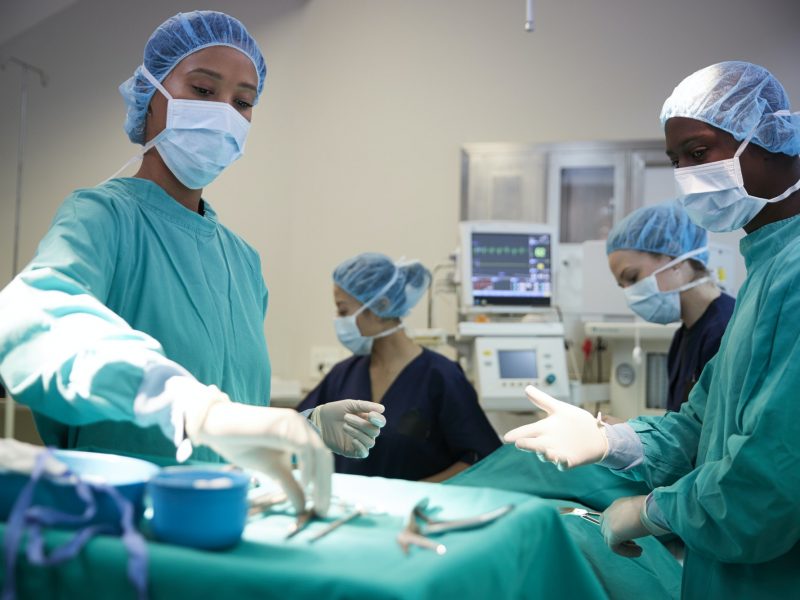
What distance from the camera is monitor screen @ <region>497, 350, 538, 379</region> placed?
3.44 m

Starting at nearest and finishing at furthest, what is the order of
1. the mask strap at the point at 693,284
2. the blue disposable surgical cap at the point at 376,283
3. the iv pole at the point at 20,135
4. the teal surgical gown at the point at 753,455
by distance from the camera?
1. the teal surgical gown at the point at 753,455
2. the mask strap at the point at 693,284
3. the blue disposable surgical cap at the point at 376,283
4. the iv pole at the point at 20,135

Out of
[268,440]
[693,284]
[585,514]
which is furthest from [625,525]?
[693,284]

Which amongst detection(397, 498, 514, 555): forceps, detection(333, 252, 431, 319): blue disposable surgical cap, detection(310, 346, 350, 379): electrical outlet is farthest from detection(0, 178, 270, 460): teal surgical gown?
detection(310, 346, 350, 379): electrical outlet

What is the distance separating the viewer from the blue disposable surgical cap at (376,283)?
119 inches

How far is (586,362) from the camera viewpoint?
445 cm

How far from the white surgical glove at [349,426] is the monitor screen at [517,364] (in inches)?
79.1

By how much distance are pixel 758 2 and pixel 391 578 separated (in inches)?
187

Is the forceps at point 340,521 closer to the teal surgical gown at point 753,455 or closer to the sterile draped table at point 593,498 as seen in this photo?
the teal surgical gown at point 753,455

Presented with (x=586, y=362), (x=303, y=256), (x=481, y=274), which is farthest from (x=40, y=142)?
(x=586, y=362)

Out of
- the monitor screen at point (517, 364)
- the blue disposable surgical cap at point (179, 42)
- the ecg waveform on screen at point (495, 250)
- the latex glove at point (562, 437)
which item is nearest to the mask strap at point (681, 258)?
the monitor screen at point (517, 364)

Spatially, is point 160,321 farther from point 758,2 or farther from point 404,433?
point 758,2

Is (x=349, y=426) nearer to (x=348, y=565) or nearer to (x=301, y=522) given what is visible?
(x=301, y=522)

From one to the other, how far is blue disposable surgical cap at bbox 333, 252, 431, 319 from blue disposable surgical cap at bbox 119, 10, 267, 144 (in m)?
1.55

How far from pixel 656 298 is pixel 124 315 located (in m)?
1.93
